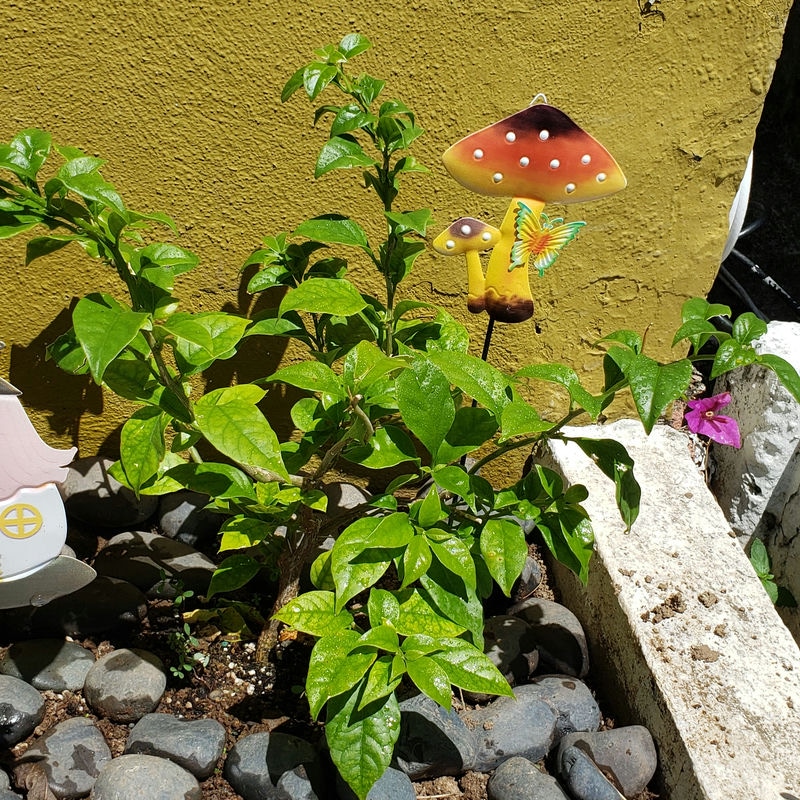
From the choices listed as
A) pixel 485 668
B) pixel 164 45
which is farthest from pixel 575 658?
pixel 164 45

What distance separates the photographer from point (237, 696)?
1.81 m

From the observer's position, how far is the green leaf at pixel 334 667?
133cm

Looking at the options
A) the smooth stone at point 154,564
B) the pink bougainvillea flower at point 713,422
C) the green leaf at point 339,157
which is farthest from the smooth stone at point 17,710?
the pink bougainvillea flower at point 713,422

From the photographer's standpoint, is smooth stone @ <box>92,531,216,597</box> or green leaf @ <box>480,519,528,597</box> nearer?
green leaf @ <box>480,519,528,597</box>

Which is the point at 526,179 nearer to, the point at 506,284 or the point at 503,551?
the point at 506,284

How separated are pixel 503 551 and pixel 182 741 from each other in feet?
2.36

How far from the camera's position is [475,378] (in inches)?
56.8

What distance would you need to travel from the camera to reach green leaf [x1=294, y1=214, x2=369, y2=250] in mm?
1555

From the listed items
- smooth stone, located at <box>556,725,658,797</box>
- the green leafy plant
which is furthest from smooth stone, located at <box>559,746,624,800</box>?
the green leafy plant

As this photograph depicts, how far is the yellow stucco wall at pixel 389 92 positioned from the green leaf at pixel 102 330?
2.84ft

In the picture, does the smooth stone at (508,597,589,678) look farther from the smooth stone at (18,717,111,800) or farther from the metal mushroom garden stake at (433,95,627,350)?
the smooth stone at (18,717,111,800)

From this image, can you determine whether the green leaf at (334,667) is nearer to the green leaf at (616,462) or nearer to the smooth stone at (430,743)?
the smooth stone at (430,743)

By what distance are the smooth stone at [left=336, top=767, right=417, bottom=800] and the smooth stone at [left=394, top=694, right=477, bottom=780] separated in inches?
1.8

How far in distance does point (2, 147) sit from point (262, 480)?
70 centimetres
